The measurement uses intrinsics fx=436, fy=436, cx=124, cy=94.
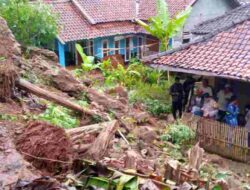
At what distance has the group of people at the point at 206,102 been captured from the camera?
1082 cm

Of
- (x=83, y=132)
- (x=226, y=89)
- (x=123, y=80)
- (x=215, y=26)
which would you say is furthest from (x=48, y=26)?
(x=83, y=132)

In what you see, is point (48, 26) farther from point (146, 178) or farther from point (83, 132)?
point (146, 178)

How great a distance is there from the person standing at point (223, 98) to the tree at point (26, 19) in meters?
6.98

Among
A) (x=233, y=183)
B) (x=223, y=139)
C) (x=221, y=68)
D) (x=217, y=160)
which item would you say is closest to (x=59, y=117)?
(x=233, y=183)

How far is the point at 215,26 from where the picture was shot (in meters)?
16.3

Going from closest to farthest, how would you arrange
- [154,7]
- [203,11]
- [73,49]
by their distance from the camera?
[73,49] < [203,11] < [154,7]

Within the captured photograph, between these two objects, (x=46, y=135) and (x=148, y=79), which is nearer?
(x=46, y=135)

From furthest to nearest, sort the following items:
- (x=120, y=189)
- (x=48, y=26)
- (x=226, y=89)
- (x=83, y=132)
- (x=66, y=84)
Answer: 1. (x=48, y=26)
2. (x=226, y=89)
3. (x=66, y=84)
4. (x=83, y=132)
5. (x=120, y=189)

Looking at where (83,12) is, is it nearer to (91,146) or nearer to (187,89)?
(187,89)

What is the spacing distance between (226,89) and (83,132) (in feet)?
18.5

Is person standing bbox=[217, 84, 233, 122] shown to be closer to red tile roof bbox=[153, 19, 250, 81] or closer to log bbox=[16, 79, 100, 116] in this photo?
red tile roof bbox=[153, 19, 250, 81]

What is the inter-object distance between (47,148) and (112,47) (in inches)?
764

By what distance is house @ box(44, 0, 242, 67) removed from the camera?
2272 cm

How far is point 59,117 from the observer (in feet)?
27.0
